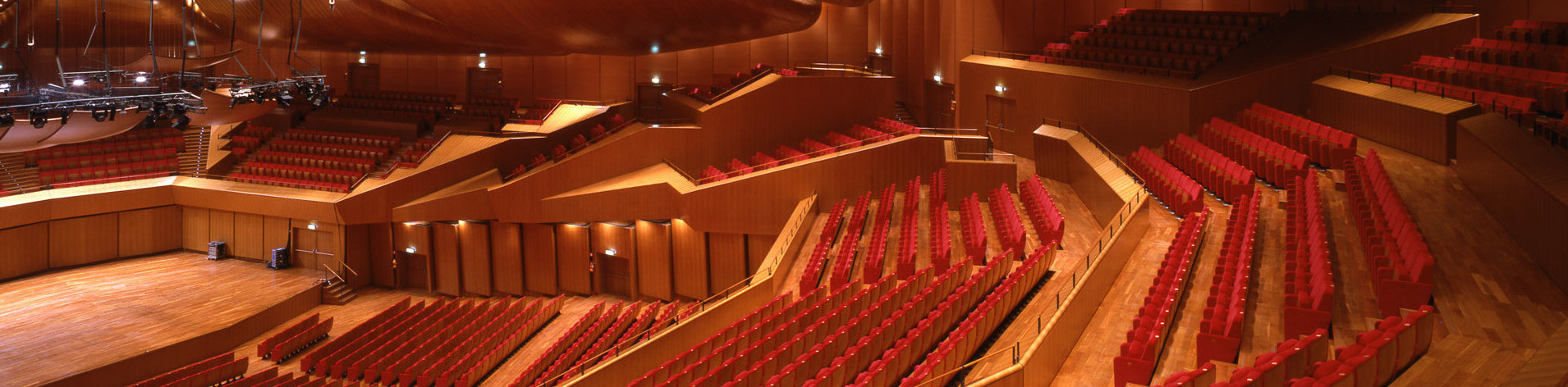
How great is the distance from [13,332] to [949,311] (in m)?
4.43

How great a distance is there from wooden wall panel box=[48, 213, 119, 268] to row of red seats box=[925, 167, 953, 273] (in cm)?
476

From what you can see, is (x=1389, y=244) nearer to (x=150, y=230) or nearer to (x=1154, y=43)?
(x=1154, y=43)

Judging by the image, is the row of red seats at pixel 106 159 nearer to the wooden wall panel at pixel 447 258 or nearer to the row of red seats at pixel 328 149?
the row of red seats at pixel 328 149

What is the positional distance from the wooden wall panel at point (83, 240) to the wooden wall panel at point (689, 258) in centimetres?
335

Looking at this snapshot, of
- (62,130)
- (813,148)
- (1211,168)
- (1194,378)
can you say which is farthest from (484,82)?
(1194,378)

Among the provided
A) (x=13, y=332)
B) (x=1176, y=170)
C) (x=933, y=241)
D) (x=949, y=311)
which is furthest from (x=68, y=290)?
(x=1176, y=170)

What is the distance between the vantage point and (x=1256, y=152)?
4.73 meters

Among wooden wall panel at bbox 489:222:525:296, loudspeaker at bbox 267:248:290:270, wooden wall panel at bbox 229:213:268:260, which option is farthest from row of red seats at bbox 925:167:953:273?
wooden wall panel at bbox 229:213:268:260

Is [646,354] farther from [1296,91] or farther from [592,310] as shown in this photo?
[1296,91]

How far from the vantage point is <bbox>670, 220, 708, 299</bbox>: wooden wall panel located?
19.8 ft

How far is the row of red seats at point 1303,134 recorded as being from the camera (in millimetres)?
4566

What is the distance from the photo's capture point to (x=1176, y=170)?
4719 mm

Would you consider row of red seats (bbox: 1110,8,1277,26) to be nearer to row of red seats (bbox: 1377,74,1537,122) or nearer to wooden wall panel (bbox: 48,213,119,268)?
row of red seats (bbox: 1377,74,1537,122)

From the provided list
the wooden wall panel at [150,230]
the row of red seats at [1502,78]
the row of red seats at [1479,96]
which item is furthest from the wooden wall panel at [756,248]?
the wooden wall panel at [150,230]
